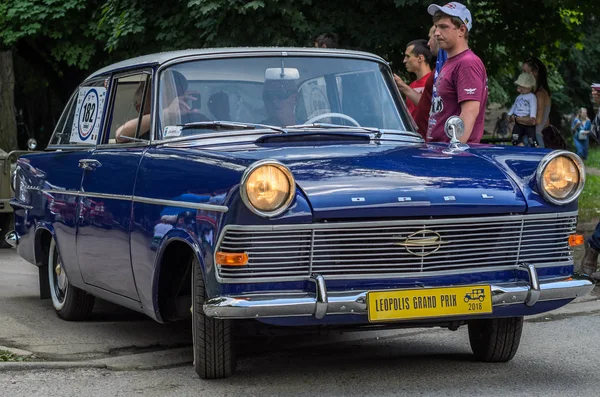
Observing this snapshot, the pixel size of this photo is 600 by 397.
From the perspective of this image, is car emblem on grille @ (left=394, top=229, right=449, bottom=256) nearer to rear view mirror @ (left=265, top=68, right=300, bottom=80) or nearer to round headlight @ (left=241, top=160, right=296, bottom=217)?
round headlight @ (left=241, top=160, right=296, bottom=217)

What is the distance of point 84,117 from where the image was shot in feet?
27.0

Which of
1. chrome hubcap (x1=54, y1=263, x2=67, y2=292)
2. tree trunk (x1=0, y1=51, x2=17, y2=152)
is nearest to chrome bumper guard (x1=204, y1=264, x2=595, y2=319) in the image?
chrome hubcap (x1=54, y1=263, x2=67, y2=292)

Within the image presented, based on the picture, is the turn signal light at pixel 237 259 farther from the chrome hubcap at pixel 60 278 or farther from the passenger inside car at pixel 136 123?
the chrome hubcap at pixel 60 278

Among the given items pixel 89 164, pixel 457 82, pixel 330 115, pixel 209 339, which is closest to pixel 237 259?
pixel 209 339

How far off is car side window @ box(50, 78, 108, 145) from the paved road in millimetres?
1238

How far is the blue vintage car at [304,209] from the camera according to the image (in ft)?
18.0

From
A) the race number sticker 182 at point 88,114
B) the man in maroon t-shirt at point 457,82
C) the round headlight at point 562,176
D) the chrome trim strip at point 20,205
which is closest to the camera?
the round headlight at point 562,176

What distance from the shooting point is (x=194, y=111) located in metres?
6.76

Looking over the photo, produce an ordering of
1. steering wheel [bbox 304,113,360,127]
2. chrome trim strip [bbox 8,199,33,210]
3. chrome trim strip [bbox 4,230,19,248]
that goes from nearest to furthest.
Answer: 1. steering wheel [bbox 304,113,360,127]
2. chrome trim strip [bbox 8,199,33,210]
3. chrome trim strip [bbox 4,230,19,248]

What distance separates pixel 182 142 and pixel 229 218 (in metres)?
1.26

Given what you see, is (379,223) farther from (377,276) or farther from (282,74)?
(282,74)

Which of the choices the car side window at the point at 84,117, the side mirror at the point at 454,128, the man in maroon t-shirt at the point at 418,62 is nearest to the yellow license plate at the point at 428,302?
the side mirror at the point at 454,128

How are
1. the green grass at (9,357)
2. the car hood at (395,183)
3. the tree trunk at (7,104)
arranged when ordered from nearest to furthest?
the car hood at (395,183)
the green grass at (9,357)
the tree trunk at (7,104)

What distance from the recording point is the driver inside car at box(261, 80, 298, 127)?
6.77 metres
